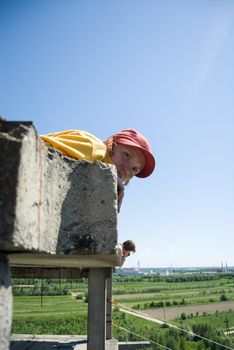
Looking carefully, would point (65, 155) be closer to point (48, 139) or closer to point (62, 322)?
point (48, 139)

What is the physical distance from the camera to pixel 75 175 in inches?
66.4

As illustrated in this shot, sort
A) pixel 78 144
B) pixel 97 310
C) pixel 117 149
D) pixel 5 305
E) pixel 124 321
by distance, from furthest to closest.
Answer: pixel 124 321
pixel 97 310
pixel 117 149
pixel 78 144
pixel 5 305

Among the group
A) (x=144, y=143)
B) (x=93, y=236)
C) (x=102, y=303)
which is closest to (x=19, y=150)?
(x=93, y=236)

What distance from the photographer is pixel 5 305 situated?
1228 millimetres

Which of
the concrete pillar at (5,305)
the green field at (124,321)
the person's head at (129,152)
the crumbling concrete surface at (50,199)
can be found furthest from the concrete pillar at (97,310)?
the concrete pillar at (5,305)

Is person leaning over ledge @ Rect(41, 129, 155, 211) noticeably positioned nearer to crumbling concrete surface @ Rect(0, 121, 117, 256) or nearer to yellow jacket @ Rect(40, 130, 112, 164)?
yellow jacket @ Rect(40, 130, 112, 164)

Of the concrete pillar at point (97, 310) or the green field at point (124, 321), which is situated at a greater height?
the concrete pillar at point (97, 310)

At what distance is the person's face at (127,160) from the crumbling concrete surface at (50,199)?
319mm

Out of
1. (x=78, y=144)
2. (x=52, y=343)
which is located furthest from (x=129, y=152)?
(x=52, y=343)

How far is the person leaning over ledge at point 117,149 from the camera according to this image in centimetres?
180

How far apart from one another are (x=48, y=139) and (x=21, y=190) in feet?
1.93

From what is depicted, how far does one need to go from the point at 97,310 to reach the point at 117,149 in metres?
4.57

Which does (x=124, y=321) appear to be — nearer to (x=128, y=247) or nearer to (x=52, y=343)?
(x=52, y=343)

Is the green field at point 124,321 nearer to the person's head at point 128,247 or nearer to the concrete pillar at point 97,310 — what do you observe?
the concrete pillar at point 97,310
